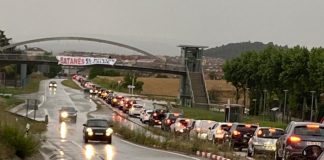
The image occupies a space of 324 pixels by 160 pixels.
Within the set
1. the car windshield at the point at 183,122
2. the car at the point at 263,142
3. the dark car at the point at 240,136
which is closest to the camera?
the car at the point at 263,142

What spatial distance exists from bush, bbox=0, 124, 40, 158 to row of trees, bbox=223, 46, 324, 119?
40.9m

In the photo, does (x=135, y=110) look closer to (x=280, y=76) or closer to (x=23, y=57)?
(x=280, y=76)

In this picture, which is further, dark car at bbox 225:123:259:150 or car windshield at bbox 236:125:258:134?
car windshield at bbox 236:125:258:134

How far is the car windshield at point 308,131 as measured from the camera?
23594mm

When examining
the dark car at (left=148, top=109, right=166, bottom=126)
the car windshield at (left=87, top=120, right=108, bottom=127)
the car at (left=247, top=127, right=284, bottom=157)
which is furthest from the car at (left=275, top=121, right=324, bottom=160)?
the dark car at (left=148, top=109, right=166, bottom=126)

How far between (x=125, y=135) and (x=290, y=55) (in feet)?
93.7

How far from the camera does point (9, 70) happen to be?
170 metres

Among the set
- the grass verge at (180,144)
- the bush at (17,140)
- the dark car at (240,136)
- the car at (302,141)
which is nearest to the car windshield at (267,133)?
the grass verge at (180,144)

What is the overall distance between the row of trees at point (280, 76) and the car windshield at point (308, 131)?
40407mm

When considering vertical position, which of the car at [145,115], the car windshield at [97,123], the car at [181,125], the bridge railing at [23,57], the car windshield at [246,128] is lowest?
the car at [145,115]

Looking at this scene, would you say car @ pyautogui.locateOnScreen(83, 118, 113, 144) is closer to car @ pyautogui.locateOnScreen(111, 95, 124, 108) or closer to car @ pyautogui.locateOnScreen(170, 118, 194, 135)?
car @ pyautogui.locateOnScreen(170, 118, 194, 135)

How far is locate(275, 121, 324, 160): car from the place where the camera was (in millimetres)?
23156

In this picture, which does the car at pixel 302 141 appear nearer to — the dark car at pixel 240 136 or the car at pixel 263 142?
the car at pixel 263 142

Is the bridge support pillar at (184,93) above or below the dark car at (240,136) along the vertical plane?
below
